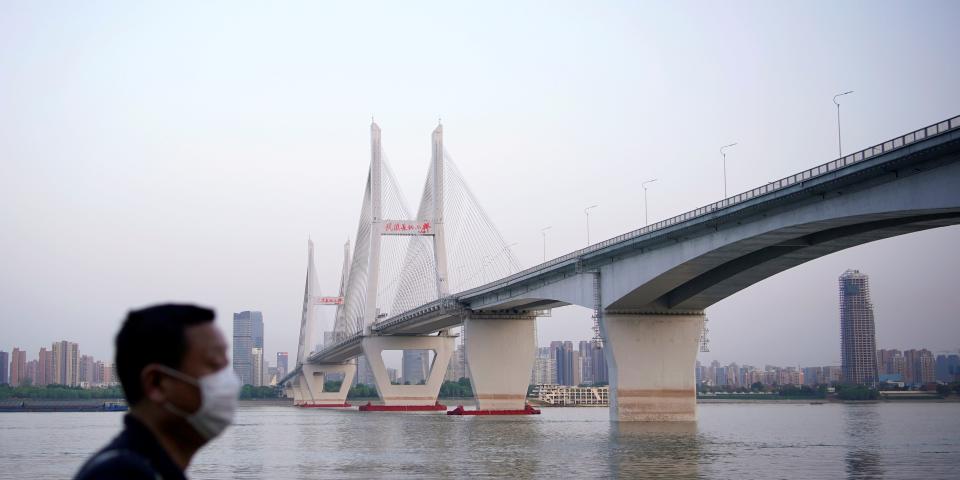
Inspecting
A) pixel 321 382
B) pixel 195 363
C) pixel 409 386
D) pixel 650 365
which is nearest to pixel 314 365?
pixel 321 382

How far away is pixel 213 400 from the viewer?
290cm

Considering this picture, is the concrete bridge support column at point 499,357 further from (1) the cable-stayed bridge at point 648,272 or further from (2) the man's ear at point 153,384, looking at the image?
(2) the man's ear at point 153,384

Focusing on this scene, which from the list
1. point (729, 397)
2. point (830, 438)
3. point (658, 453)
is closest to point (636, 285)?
point (830, 438)

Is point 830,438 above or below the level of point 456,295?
below

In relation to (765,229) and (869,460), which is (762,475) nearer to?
(869,460)

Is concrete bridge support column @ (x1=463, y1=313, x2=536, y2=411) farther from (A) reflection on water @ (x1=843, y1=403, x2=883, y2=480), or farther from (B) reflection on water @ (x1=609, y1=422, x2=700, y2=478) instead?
(A) reflection on water @ (x1=843, y1=403, x2=883, y2=480)

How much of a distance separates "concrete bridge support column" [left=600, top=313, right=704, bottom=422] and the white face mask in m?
53.1

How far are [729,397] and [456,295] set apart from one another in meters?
123

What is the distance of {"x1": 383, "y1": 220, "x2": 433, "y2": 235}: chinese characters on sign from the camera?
78250mm

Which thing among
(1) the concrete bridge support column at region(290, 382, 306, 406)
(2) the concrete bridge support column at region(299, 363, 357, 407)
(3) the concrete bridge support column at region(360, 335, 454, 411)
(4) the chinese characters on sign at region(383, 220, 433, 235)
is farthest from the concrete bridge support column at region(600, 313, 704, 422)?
(1) the concrete bridge support column at region(290, 382, 306, 406)

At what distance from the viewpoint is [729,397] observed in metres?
186

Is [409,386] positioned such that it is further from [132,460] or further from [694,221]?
[132,460]

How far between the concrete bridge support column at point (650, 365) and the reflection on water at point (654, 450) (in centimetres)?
157

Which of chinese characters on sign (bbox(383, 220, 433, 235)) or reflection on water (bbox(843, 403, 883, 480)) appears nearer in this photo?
reflection on water (bbox(843, 403, 883, 480))
